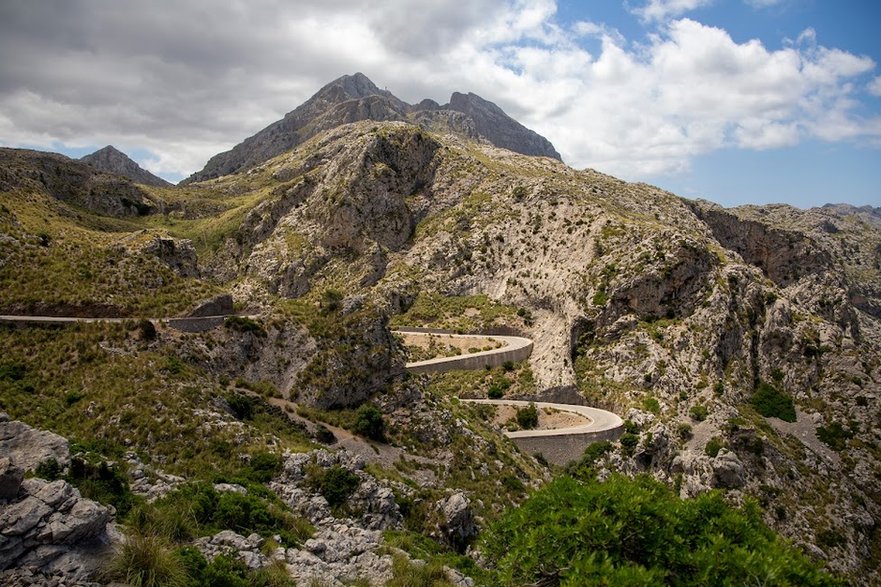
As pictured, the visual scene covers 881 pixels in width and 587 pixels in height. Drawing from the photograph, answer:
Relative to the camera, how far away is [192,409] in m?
28.0

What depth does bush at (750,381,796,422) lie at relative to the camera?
214ft

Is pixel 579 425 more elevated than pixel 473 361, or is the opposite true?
pixel 473 361

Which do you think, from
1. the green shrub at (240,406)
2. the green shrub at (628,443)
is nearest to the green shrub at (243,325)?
the green shrub at (240,406)

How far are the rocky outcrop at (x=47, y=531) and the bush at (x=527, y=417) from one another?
152ft

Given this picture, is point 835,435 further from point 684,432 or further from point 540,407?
point 540,407

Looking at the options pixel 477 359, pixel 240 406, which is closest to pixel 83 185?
pixel 477 359

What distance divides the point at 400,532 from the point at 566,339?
168 feet

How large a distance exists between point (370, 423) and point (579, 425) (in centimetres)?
3003

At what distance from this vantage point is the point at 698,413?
194 feet

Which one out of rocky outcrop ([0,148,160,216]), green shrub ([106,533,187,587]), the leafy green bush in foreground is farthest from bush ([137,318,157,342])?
rocky outcrop ([0,148,160,216])

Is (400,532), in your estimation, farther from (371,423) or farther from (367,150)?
(367,150)

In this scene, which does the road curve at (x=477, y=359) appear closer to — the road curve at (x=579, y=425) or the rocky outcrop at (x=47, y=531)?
the road curve at (x=579, y=425)

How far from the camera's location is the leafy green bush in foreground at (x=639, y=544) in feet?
48.5

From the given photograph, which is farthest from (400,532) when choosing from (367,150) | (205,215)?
(205,215)
